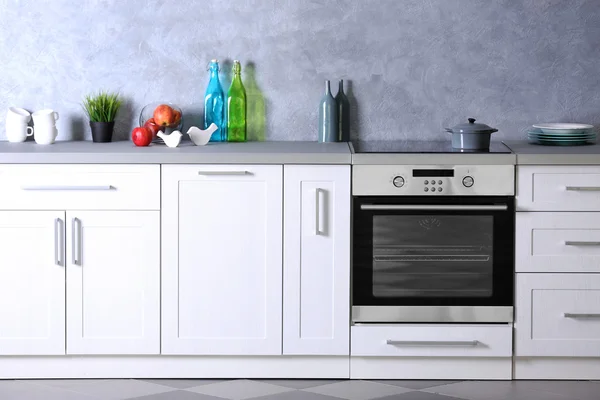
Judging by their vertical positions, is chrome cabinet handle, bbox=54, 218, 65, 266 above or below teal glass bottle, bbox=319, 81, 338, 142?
below

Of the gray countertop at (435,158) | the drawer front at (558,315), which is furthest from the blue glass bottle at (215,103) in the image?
the drawer front at (558,315)

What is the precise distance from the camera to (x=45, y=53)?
14.6 feet

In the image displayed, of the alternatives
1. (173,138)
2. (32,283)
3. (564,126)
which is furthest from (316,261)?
(564,126)

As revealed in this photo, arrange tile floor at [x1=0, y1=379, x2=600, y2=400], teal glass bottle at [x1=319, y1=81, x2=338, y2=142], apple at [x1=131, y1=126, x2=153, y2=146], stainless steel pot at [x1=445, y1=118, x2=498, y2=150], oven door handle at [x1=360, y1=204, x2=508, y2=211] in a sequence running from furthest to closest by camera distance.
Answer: teal glass bottle at [x1=319, y1=81, x2=338, y2=142] → apple at [x1=131, y1=126, x2=153, y2=146] → stainless steel pot at [x1=445, y1=118, x2=498, y2=150] → oven door handle at [x1=360, y1=204, x2=508, y2=211] → tile floor at [x1=0, y1=379, x2=600, y2=400]

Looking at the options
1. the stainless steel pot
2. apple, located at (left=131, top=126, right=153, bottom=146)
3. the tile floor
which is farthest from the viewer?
apple, located at (left=131, top=126, right=153, bottom=146)

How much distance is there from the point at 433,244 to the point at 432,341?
367 mm

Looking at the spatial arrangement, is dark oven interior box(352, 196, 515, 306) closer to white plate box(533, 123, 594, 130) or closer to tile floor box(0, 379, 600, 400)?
tile floor box(0, 379, 600, 400)

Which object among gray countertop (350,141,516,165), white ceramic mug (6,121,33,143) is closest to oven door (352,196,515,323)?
gray countertop (350,141,516,165)

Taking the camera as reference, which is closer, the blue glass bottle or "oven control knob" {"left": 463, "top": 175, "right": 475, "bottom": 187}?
"oven control knob" {"left": 463, "top": 175, "right": 475, "bottom": 187}

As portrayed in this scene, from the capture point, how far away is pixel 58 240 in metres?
3.95

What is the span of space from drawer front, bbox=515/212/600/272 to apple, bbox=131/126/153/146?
1464mm

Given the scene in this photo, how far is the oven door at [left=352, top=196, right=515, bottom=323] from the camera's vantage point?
3.96 meters

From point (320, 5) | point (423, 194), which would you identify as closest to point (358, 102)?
point (320, 5)

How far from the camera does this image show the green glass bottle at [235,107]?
14.5 feet
